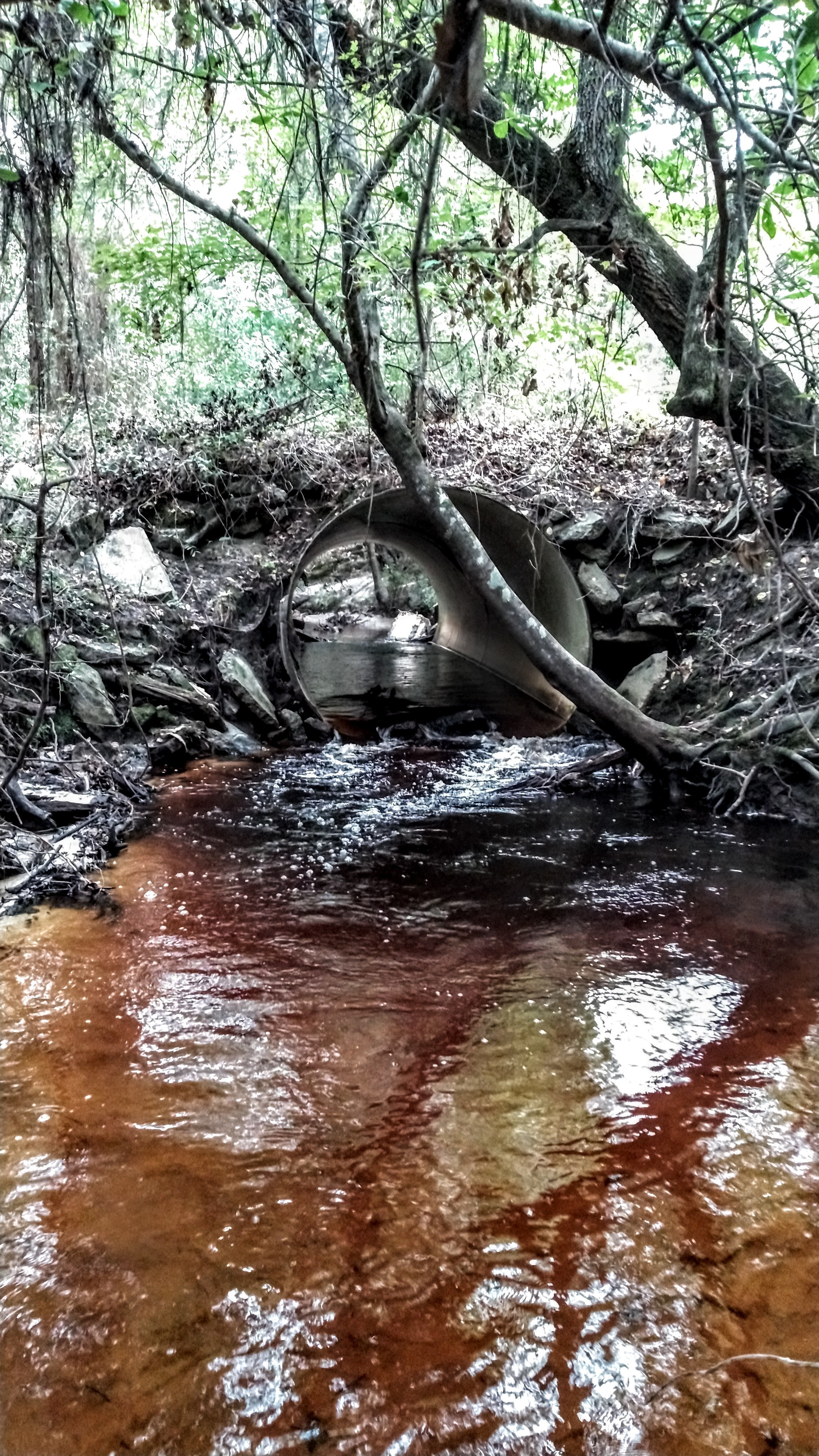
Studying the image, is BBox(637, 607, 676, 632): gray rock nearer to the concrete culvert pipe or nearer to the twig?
the concrete culvert pipe

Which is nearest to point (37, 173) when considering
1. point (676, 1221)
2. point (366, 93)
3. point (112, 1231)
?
point (366, 93)

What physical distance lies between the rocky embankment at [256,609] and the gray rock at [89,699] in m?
0.02

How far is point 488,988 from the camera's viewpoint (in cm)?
368

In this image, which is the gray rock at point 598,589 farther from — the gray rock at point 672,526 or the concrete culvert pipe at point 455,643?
the gray rock at point 672,526

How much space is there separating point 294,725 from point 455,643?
7192mm

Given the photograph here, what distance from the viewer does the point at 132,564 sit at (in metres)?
8.59

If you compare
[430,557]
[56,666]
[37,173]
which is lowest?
[56,666]

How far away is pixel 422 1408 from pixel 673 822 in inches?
187

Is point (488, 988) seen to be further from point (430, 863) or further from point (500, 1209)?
point (430, 863)

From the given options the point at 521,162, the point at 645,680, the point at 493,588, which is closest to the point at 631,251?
the point at 521,162

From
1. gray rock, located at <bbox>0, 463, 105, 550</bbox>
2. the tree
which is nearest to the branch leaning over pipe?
the tree

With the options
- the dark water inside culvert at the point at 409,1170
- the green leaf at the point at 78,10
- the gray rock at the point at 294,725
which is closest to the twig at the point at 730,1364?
the dark water inside culvert at the point at 409,1170

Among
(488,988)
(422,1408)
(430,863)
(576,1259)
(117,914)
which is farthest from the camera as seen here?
(430,863)

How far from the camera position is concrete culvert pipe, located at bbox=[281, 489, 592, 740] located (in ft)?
29.2
